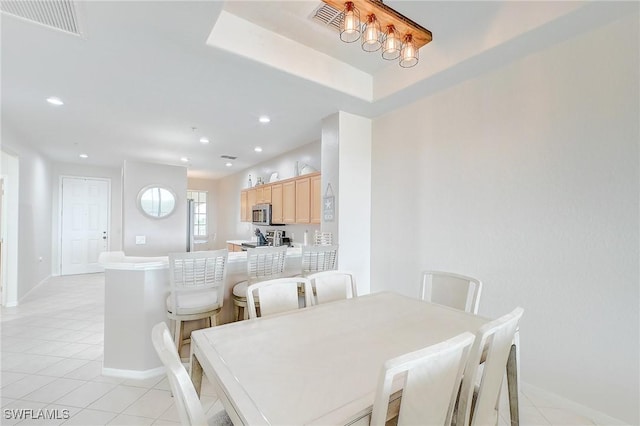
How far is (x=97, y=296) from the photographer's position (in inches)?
197

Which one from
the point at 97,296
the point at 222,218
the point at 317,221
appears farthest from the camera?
Result: the point at 222,218

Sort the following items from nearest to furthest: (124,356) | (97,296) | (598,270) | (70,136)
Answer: (598,270) < (124,356) < (70,136) < (97,296)

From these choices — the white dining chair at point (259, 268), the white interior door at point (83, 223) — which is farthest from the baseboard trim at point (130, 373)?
the white interior door at point (83, 223)

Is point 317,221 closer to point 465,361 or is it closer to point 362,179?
point 362,179

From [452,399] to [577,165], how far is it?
1.93 metres

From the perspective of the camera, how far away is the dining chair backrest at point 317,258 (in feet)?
9.33

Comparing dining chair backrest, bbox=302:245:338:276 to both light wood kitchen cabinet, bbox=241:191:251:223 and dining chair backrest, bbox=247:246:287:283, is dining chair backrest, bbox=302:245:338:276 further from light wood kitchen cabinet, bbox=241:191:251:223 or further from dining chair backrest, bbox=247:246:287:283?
light wood kitchen cabinet, bbox=241:191:251:223

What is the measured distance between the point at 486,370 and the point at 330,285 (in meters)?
1.16

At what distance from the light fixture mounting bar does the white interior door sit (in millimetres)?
7642

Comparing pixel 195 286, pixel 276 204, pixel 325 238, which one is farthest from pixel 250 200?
pixel 195 286

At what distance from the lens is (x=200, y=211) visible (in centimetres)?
857

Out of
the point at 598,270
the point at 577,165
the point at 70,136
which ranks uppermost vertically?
the point at 70,136

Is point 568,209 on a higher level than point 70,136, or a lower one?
lower

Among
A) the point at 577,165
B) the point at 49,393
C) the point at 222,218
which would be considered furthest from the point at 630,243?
the point at 222,218
